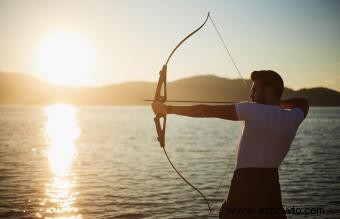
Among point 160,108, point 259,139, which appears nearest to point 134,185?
point 160,108

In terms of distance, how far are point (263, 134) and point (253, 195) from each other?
67cm

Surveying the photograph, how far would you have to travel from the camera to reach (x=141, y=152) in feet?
154

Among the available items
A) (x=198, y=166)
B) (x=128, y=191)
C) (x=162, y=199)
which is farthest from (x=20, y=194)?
(x=198, y=166)

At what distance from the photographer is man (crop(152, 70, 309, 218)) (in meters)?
3.88

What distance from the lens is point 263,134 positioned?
12.9 feet

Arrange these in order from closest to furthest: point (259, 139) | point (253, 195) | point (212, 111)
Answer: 1. point (212, 111)
2. point (259, 139)
3. point (253, 195)

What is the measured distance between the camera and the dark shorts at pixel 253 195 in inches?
160

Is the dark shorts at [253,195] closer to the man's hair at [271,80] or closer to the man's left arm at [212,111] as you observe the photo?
the man's left arm at [212,111]

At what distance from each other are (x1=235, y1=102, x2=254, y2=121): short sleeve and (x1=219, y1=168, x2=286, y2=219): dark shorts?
0.56 m

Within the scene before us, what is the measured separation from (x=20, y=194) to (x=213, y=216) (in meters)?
11.6

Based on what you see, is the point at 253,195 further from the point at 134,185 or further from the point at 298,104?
the point at 134,185

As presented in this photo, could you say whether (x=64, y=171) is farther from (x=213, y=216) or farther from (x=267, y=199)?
(x=267, y=199)

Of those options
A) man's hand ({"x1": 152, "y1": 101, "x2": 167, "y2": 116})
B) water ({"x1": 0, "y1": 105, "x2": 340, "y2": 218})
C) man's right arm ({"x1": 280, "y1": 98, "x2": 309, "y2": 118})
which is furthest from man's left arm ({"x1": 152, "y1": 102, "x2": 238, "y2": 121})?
water ({"x1": 0, "y1": 105, "x2": 340, "y2": 218})

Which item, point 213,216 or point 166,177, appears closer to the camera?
point 213,216
